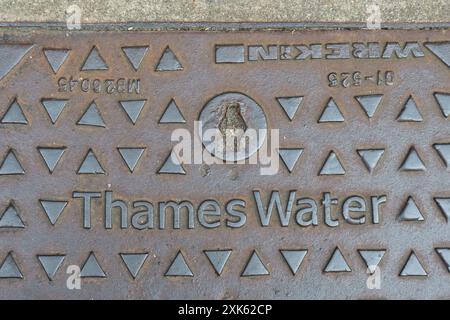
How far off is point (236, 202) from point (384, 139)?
1.67 ft

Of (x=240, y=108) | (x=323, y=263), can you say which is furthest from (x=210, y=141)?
(x=323, y=263)

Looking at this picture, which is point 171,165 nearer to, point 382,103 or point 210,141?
point 210,141

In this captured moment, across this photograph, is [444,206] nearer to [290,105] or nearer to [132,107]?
[290,105]

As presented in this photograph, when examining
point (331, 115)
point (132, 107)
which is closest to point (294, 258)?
point (331, 115)

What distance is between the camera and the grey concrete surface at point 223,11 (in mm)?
1681

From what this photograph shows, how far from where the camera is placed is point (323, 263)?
5.32 feet

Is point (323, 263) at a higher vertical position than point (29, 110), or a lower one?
lower

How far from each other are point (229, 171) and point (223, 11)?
0.53 metres

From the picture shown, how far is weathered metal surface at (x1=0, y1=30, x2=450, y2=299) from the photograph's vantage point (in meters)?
1.62

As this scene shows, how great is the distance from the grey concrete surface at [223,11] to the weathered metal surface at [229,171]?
0.23ft

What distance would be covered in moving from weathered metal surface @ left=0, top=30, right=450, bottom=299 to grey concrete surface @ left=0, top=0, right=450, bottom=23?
0.07 meters

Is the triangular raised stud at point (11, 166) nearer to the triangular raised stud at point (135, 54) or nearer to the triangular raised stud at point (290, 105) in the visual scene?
the triangular raised stud at point (135, 54)

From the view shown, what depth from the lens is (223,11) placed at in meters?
1.69

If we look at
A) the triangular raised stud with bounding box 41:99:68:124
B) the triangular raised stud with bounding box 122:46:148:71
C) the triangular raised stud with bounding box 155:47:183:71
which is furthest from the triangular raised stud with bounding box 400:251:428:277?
the triangular raised stud with bounding box 41:99:68:124
